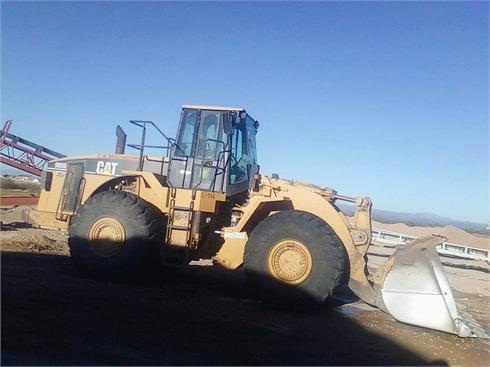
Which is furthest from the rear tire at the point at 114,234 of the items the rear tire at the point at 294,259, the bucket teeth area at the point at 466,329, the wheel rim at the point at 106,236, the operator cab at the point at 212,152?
the bucket teeth area at the point at 466,329

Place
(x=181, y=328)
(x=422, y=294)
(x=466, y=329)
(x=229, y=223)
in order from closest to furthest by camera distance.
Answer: (x=181, y=328) < (x=466, y=329) < (x=422, y=294) < (x=229, y=223)

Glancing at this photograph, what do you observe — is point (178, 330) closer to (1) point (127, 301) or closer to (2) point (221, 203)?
(1) point (127, 301)

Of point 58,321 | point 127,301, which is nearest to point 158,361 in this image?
point 58,321

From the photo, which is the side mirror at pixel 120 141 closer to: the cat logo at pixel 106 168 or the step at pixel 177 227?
the cat logo at pixel 106 168

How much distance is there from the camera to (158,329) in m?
5.75

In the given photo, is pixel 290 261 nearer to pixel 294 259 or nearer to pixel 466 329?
pixel 294 259

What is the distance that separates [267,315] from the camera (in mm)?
6984

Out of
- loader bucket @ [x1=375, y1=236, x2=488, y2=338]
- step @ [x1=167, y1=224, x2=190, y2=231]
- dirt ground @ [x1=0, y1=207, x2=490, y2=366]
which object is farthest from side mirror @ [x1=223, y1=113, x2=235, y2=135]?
loader bucket @ [x1=375, y1=236, x2=488, y2=338]

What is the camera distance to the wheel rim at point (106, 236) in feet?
26.1

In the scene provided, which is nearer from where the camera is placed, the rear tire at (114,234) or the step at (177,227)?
the rear tire at (114,234)

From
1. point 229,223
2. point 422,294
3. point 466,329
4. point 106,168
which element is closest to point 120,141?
point 106,168

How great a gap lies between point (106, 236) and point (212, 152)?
237 centimetres

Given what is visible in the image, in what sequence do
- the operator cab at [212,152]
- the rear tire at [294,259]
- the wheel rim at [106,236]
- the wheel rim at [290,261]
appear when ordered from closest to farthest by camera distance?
the rear tire at [294,259]
the wheel rim at [290,261]
the wheel rim at [106,236]
the operator cab at [212,152]

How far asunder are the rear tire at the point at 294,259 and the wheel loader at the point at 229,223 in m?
0.02
